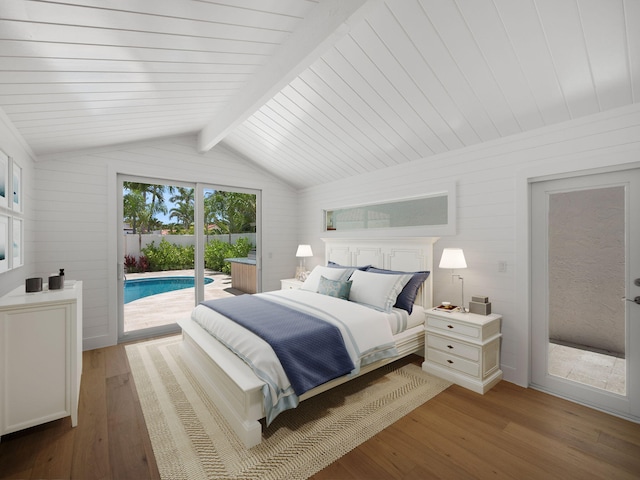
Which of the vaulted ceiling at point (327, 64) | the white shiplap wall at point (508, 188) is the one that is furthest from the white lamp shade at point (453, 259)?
the vaulted ceiling at point (327, 64)

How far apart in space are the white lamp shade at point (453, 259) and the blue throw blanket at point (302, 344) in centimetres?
137

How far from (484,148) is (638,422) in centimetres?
257

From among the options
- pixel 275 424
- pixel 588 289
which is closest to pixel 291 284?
pixel 275 424

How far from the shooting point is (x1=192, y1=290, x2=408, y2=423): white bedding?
204cm

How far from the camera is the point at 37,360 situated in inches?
81.0

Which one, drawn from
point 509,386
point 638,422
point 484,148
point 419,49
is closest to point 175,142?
point 419,49

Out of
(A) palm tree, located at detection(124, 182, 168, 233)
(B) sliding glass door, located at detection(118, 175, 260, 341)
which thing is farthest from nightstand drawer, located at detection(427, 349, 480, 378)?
(A) palm tree, located at detection(124, 182, 168, 233)

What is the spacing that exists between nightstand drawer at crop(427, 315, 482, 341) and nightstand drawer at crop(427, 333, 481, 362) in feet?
0.28

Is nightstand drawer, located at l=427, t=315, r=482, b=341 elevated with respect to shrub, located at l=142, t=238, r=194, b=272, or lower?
lower

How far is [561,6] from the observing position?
5.66 feet

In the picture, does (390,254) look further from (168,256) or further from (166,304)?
(166,304)

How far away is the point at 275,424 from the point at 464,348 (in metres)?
1.81

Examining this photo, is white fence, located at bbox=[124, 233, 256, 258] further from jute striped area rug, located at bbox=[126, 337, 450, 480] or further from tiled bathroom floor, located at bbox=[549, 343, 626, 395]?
tiled bathroom floor, located at bbox=[549, 343, 626, 395]

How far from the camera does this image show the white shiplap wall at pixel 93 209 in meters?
3.51
